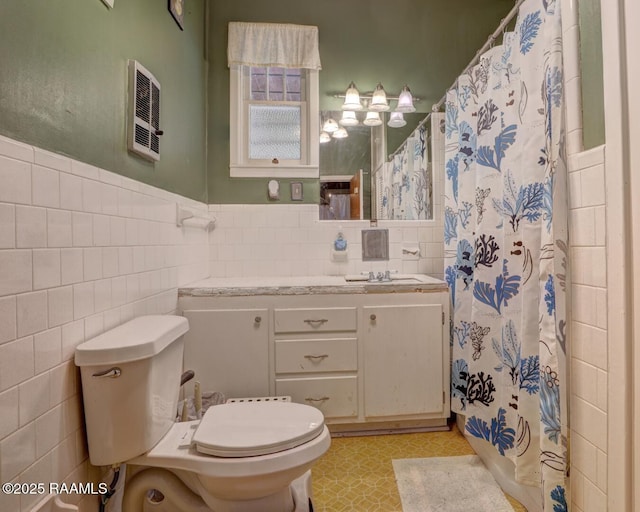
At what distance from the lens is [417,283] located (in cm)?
199

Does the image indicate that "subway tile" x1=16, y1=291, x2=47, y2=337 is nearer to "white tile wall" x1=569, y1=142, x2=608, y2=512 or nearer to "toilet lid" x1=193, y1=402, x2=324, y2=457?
"toilet lid" x1=193, y1=402, x2=324, y2=457

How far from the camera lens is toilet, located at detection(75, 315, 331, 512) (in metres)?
1.01

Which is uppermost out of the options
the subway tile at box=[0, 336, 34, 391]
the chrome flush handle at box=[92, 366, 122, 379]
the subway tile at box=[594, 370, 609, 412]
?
the subway tile at box=[0, 336, 34, 391]

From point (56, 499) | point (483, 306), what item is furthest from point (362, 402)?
point (56, 499)

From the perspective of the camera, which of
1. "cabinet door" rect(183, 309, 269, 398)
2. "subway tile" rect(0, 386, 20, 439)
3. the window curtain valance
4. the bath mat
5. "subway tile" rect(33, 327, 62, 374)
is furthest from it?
the window curtain valance

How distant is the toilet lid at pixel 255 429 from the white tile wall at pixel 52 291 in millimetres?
383

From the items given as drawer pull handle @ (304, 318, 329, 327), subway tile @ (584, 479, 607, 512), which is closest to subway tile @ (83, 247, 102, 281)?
drawer pull handle @ (304, 318, 329, 327)

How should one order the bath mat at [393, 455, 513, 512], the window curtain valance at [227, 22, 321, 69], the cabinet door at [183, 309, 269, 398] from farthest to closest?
the window curtain valance at [227, 22, 321, 69] < the cabinet door at [183, 309, 269, 398] < the bath mat at [393, 455, 513, 512]

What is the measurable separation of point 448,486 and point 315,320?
0.98 m

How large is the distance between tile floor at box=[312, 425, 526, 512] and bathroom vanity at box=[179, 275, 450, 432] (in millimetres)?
108

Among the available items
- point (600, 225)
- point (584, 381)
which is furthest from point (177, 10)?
point (584, 381)

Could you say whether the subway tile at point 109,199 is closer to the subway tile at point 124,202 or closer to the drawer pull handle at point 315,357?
the subway tile at point 124,202

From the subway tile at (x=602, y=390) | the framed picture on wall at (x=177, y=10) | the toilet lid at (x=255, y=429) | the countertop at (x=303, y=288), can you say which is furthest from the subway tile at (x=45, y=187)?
the subway tile at (x=602, y=390)

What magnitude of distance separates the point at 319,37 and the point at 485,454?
2.79 m
